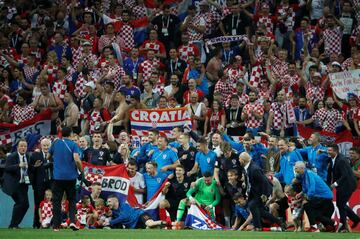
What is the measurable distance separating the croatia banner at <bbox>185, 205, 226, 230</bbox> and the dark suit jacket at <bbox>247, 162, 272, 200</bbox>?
61.3 inches

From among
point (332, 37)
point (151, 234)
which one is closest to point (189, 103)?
point (332, 37)

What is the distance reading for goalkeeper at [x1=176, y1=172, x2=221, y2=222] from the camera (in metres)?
25.0

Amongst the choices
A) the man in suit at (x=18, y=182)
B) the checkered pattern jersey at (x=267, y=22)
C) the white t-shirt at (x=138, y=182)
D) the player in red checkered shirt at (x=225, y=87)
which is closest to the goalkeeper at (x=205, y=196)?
the white t-shirt at (x=138, y=182)

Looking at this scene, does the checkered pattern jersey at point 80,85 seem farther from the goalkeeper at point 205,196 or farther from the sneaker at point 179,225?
the sneaker at point 179,225

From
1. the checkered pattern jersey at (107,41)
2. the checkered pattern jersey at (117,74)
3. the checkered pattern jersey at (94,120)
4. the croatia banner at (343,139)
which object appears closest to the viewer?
the croatia banner at (343,139)

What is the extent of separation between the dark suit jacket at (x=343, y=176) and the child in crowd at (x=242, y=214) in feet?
6.78

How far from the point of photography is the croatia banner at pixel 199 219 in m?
24.7

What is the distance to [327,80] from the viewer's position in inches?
1145

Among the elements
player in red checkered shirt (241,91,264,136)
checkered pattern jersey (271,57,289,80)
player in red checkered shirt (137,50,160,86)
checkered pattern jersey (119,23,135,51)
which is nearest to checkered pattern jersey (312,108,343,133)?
player in red checkered shirt (241,91,264,136)

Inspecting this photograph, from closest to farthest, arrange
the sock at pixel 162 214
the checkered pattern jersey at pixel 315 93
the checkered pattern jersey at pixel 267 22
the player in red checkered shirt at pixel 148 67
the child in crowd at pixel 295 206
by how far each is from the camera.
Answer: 1. the child in crowd at pixel 295 206
2. the sock at pixel 162 214
3. the checkered pattern jersey at pixel 315 93
4. the player in red checkered shirt at pixel 148 67
5. the checkered pattern jersey at pixel 267 22

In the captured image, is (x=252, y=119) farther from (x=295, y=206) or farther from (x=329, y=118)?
(x=295, y=206)

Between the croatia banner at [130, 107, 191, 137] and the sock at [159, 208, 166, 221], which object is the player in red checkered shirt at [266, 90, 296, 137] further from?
the sock at [159, 208, 166, 221]

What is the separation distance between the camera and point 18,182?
79.8 ft

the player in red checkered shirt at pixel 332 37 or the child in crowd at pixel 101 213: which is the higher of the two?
the player in red checkered shirt at pixel 332 37
